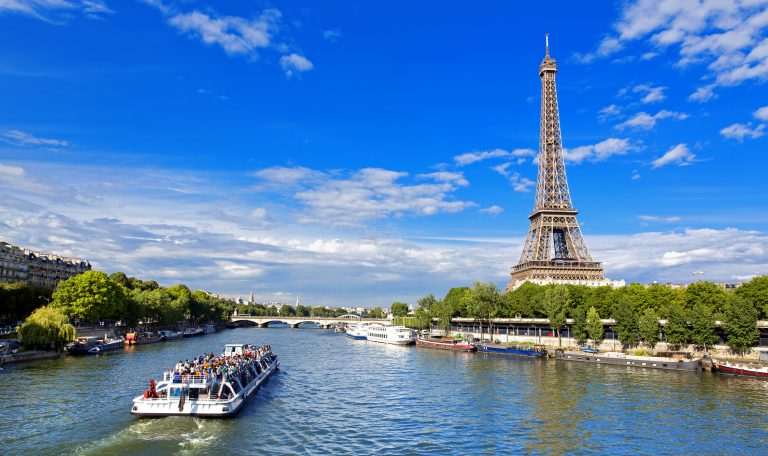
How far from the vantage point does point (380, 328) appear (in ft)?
434

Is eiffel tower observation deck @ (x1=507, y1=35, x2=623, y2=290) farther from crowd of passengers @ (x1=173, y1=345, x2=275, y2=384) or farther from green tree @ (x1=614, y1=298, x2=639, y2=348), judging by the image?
crowd of passengers @ (x1=173, y1=345, x2=275, y2=384)

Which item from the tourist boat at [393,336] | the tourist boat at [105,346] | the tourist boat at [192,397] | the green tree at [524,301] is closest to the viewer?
the tourist boat at [192,397]

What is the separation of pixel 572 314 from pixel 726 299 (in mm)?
21930

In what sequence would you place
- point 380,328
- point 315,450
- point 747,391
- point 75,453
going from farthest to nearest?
point 380,328, point 747,391, point 315,450, point 75,453

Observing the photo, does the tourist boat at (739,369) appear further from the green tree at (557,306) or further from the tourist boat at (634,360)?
the green tree at (557,306)

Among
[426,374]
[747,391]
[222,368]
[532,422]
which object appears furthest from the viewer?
[426,374]

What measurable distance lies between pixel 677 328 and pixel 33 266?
154355 mm

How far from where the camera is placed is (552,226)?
125625mm

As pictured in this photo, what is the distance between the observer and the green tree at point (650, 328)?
77688mm

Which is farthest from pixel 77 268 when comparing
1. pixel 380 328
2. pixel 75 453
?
pixel 75 453

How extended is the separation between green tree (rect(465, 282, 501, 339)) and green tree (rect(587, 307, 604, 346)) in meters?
→ 23.9

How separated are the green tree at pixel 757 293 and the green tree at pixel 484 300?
42.5 metres

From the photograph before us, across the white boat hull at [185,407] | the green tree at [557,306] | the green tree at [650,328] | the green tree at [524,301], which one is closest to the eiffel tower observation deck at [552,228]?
the green tree at [524,301]

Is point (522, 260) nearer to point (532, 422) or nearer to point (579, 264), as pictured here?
point (579, 264)
